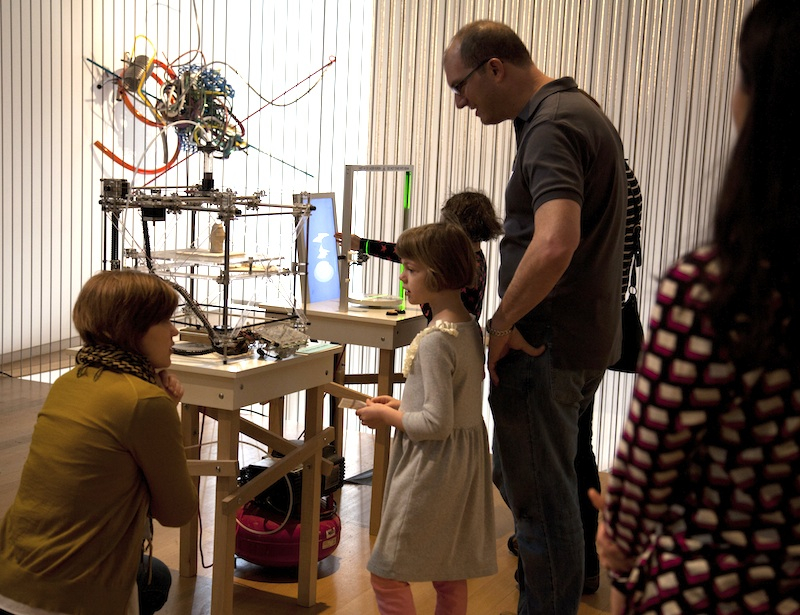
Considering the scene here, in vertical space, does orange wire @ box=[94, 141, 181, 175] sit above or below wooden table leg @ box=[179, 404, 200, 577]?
above

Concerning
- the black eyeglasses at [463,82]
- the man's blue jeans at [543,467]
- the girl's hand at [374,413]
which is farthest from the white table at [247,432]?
the black eyeglasses at [463,82]

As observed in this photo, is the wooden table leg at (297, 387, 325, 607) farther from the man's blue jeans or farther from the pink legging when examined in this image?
the man's blue jeans

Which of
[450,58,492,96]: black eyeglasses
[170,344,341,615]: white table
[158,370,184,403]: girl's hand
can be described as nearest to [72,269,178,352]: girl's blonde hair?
[158,370,184,403]: girl's hand

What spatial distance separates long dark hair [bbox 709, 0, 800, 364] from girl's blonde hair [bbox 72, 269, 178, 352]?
1187mm

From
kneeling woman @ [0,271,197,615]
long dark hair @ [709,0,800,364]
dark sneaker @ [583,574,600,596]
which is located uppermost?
long dark hair @ [709,0,800,364]

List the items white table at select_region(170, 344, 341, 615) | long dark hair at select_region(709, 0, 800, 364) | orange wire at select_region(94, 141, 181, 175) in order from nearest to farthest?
long dark hair at select_region(709, 0, 800, 364) → white table at select_region(170, 344, 341, 615) → orange wire at select_region(94, 141, 181, 175)

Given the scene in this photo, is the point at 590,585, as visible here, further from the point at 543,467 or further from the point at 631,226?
the point at 631,226

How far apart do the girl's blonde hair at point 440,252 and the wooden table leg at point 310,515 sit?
745 mm

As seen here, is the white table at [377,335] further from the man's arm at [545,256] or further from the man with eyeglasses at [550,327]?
the man's arm at [545,256]

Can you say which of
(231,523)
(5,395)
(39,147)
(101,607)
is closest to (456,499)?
(231,523)

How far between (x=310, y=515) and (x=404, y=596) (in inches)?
26.9

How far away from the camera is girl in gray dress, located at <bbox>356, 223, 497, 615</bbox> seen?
2.12 meters

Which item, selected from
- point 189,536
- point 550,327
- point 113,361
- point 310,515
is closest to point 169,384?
point 113,361

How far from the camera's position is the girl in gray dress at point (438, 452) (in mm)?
2119
